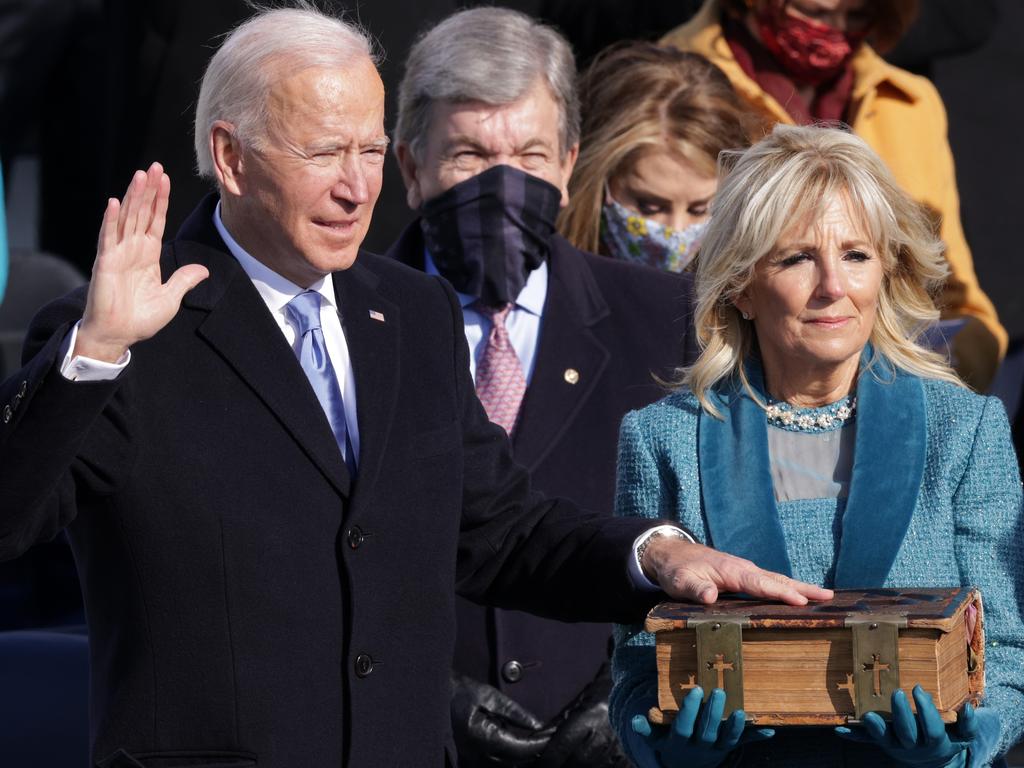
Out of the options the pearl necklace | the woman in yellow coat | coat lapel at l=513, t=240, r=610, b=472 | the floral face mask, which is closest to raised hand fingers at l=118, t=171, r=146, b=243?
the pearl necklace

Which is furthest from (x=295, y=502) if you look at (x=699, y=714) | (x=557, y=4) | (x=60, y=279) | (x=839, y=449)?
(x=557, y=4)

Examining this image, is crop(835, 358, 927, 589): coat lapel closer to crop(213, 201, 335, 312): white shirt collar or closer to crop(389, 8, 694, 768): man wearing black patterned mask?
crop(389, 8, 694, 768): man wearing black patterned mask

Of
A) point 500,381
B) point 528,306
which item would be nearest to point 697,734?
point 500,381

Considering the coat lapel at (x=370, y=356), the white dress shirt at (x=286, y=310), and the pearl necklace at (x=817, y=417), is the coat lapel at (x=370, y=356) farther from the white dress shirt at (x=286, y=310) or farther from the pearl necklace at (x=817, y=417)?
the pearl necklace at (x=817, y=417)

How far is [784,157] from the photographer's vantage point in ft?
10.3

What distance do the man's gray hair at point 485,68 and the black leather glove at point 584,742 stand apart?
1.16 meters

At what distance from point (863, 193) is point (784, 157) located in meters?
0.15

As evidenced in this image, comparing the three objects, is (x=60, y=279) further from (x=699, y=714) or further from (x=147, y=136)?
(x=699, y=714)

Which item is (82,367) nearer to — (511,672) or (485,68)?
(511,672)

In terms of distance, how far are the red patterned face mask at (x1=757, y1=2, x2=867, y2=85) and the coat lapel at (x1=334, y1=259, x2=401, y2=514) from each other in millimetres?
2017

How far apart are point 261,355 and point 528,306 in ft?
3.84

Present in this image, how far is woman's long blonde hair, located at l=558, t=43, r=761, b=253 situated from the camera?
13.9ft

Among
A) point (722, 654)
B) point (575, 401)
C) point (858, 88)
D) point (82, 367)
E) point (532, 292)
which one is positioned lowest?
point (575, 401)

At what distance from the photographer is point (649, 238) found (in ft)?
13.8
